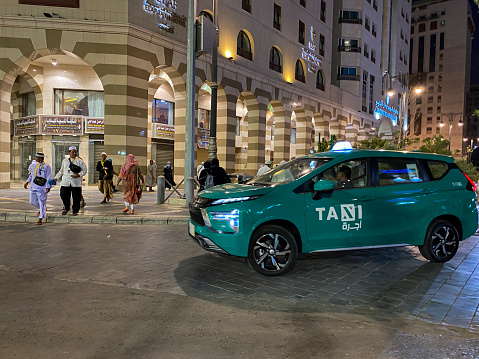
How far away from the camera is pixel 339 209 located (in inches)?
216

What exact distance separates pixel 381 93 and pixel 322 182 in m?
46.4

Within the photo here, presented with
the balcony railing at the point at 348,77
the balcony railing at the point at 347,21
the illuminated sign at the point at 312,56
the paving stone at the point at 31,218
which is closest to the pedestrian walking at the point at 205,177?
the paving stone at the point at 31,218

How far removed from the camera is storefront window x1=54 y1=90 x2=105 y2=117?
71.3 feet

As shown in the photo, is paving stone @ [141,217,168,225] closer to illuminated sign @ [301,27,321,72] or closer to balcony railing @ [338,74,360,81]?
illuminated sign @ [301,27,321,72]

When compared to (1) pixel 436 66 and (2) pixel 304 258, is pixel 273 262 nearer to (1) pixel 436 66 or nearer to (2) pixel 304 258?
(2) pixel 304 258

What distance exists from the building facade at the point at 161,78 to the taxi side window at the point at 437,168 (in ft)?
45.1

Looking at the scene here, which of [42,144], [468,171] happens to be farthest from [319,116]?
[42,144]

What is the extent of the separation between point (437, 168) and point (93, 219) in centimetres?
818

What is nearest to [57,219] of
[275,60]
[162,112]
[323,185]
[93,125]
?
[323,185]

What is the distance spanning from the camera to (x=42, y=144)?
21688mm

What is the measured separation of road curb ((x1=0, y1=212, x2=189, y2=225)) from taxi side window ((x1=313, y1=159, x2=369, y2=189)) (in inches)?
217

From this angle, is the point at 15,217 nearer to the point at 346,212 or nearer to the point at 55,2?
the point at 346,212

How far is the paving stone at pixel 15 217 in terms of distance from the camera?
10211 mm

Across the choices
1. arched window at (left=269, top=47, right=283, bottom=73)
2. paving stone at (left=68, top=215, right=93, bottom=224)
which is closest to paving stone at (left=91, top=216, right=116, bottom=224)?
paving stone at (left=68, top=215, right=93, bottom=224)
